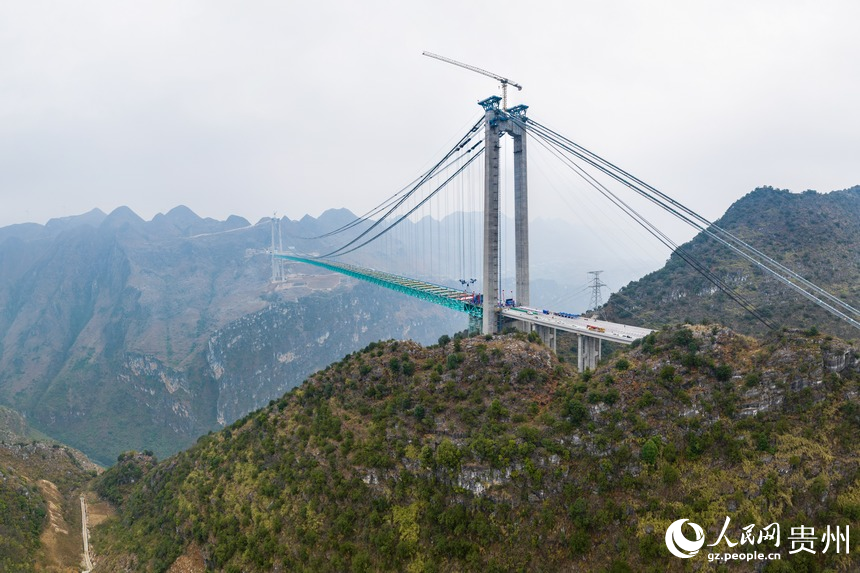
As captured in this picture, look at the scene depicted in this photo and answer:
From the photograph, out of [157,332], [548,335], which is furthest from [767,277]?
[157,332]

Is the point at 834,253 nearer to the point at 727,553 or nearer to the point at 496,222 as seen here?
the point at 496,222

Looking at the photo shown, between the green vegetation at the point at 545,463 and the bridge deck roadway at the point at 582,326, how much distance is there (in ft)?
20.8

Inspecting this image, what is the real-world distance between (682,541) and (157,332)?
521 feet

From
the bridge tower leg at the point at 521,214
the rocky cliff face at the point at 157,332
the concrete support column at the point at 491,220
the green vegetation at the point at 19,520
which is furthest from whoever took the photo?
the rocky cliff face at the point at 157,332

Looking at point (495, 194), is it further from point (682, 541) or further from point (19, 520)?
point (19, 520)

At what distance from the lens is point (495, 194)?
36.0m

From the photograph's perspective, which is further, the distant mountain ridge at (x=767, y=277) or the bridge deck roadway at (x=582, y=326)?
the distant mountain ridge at (x=767, y=277)

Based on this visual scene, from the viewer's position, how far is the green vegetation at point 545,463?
1503 cm

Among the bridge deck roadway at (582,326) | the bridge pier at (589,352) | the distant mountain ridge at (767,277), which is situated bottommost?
the bridge pier at (589,352)

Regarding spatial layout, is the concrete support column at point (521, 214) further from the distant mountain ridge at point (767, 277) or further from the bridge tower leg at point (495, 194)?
the distant mountain ridge at point (767, 277)

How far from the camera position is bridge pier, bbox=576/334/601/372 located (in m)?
30.1

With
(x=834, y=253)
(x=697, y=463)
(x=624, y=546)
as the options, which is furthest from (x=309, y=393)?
(x=834, y=253)

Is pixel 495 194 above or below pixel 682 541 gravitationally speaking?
above

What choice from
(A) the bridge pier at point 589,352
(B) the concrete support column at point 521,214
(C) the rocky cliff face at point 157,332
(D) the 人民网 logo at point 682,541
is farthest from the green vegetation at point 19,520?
(C) the rocky cliff face at point 157,332
